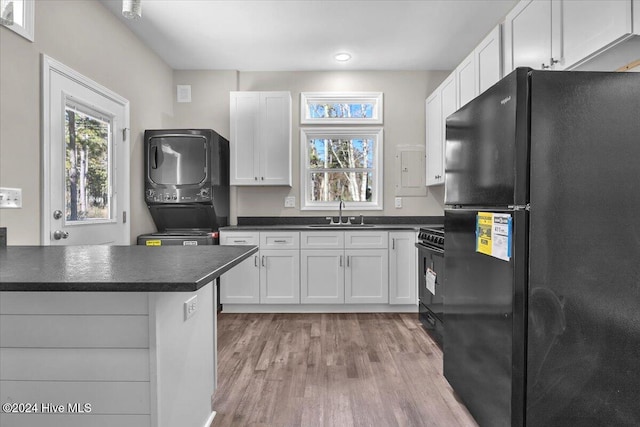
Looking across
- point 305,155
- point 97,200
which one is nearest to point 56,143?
point 97,200

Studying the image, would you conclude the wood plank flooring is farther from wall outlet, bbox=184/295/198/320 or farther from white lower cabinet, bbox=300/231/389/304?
wall outlet, bbox=184/295/198/320

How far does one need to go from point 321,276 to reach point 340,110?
2.00m

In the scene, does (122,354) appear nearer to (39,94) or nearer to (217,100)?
(39,94)

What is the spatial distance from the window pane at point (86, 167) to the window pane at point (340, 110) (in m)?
2.22

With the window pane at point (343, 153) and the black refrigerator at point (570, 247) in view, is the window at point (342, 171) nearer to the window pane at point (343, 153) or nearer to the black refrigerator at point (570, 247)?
the window pane at point (343, 153)

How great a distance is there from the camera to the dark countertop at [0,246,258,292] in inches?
37.7

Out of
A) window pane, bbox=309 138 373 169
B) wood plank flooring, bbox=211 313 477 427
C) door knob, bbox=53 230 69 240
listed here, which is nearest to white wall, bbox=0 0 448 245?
door knob, bbox=53 230 69 240

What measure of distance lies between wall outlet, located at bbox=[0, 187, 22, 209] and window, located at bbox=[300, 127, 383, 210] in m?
2.77

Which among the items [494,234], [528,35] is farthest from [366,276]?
[528,35]

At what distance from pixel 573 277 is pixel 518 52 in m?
1.62

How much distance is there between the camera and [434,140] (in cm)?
400

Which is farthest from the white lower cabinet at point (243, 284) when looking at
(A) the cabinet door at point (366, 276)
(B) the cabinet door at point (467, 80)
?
(B) the cabinet door at point (467, 80)

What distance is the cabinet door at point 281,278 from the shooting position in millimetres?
3787

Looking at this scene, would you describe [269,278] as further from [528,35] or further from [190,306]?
[528,35]
